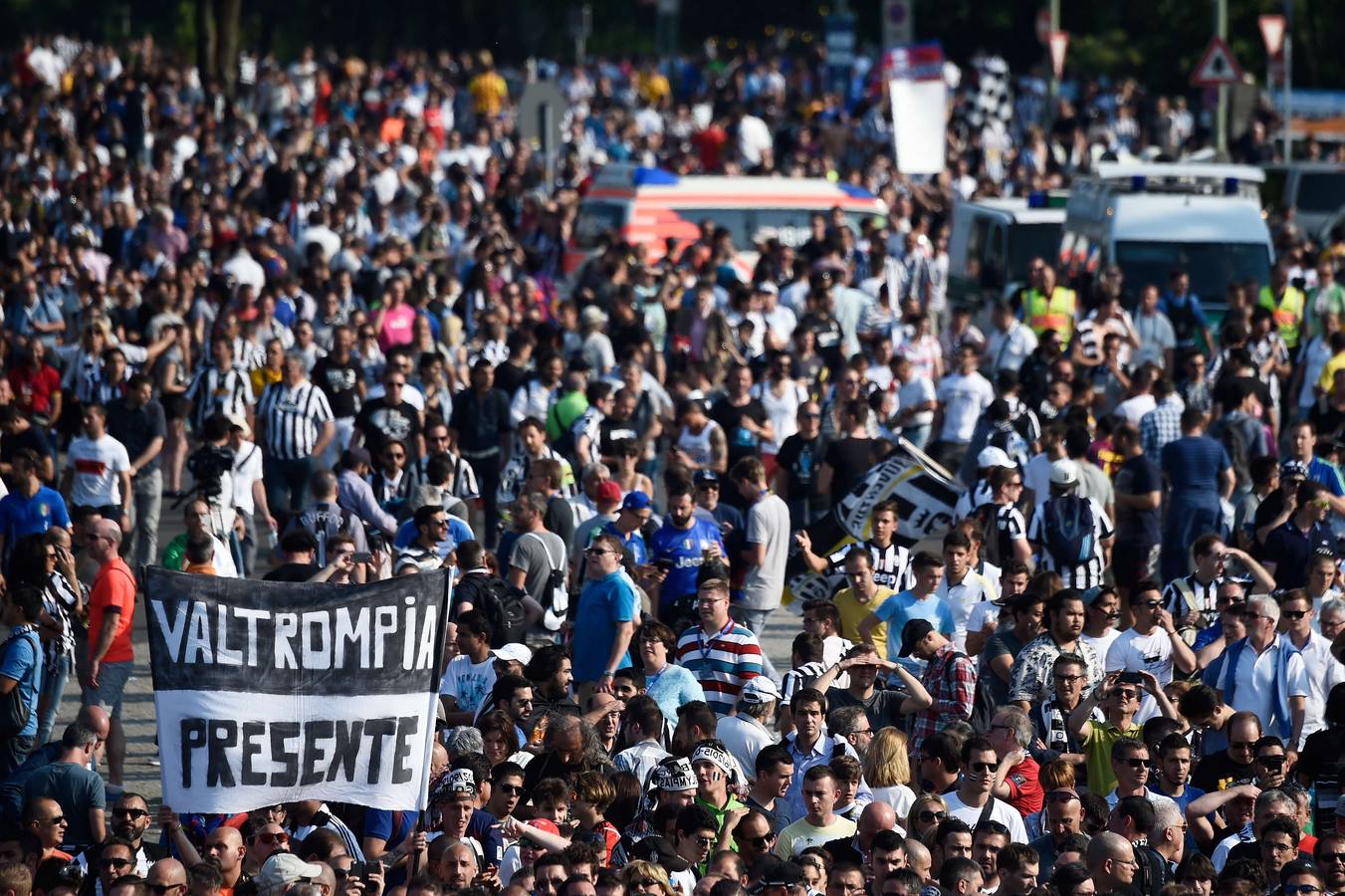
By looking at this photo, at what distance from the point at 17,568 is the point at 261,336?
7371 mm

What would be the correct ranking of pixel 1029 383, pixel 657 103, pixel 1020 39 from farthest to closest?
pixel 1020 39 → pixel 657 103 → pixel 1029 383

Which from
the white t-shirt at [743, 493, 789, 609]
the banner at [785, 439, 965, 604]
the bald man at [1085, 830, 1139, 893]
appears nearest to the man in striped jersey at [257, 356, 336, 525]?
the banner at [785, 439, 965, 604]

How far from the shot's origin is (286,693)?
932 centimetres

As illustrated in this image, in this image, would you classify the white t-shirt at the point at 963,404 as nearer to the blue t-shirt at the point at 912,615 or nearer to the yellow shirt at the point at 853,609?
the yellow shirt at the point at 853,609

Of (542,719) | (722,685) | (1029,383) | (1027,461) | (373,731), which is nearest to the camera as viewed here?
(373,731)

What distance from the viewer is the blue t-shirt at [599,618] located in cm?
1194

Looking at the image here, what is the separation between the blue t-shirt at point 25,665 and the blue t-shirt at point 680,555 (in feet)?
11.1

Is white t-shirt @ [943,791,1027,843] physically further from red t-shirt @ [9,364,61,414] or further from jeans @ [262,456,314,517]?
red t-shirt @ [9,364,61,414]

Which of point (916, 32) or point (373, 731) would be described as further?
point (916, 32)

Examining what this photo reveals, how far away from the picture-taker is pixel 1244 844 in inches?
373

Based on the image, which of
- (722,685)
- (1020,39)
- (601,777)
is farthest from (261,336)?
(1020,39)

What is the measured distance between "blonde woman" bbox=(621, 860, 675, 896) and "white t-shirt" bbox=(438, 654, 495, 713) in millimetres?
2741

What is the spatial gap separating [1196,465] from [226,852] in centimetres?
756

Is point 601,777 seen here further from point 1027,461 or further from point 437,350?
point 437,350
